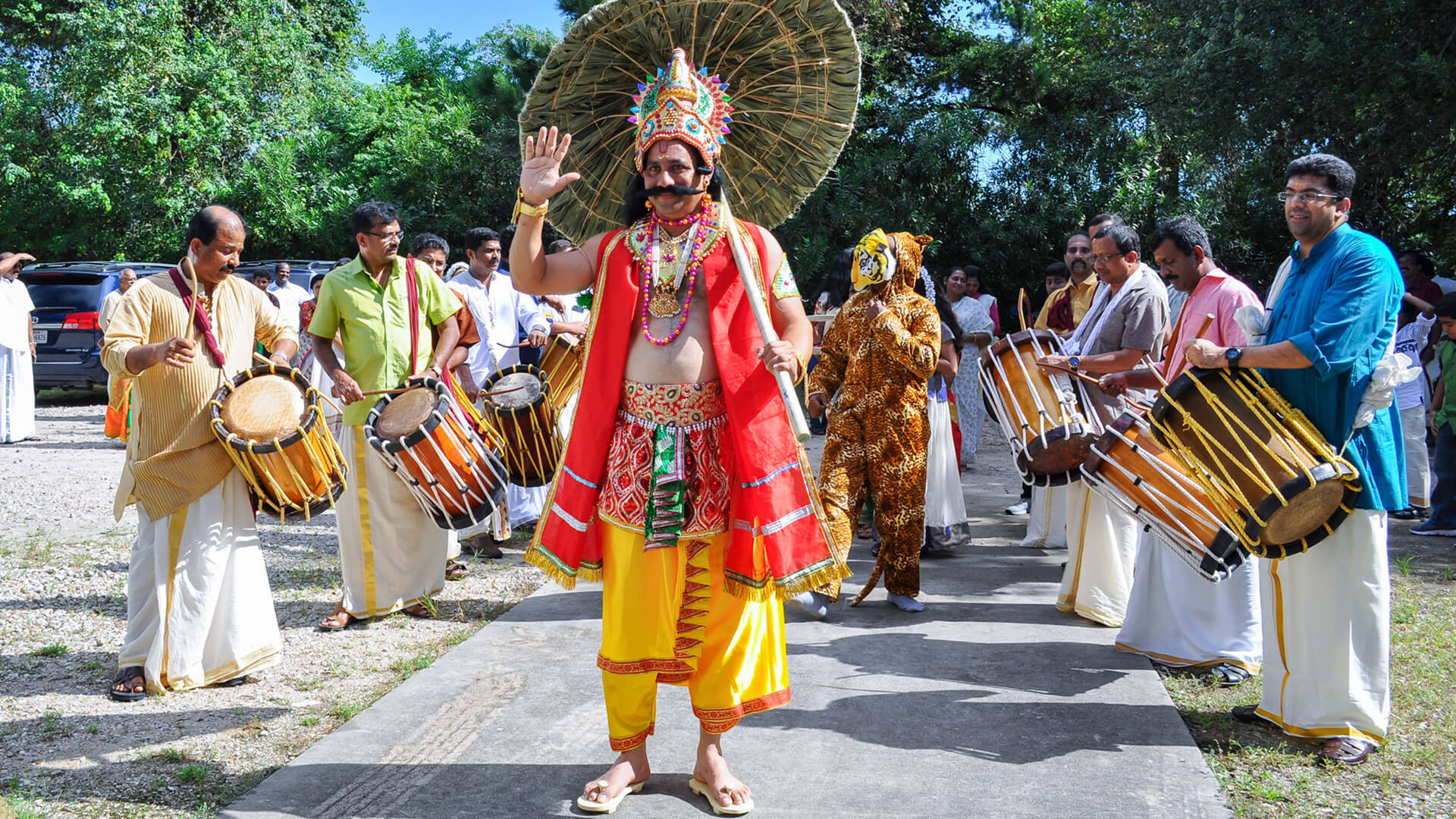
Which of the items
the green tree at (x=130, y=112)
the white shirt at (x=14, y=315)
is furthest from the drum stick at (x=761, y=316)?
the green tree at (x=130, y=112)

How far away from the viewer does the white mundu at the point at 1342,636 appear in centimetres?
389

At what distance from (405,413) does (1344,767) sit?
4.33 meters

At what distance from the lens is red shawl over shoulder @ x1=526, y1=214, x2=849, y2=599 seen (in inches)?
131

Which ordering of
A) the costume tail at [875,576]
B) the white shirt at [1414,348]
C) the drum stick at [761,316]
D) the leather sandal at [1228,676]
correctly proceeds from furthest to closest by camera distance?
the white shirt at [1414,348] < the costume tail at [875,576] < the leather sandal at [1228,676] < the drum stick at [761,316]

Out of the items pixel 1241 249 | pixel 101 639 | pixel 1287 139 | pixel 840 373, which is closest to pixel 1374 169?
pixel 1287 139

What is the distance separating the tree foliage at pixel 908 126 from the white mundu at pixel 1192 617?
7613 millimetres

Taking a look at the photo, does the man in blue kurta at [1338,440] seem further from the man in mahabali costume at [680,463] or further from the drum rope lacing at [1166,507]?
the man in mahabali costume at [680,463]

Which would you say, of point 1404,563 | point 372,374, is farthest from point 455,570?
point 1404,563

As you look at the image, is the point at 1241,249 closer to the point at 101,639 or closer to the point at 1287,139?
the point at 1287,139

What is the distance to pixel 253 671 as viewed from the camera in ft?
15.6

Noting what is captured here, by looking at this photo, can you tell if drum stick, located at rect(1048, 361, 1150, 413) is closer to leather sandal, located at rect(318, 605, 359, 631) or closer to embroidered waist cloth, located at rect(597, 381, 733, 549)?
embroidered waist cloth, located at rect(597, 381, 733, 549)

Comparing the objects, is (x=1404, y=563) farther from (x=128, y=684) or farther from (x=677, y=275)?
(x=128, y=684)

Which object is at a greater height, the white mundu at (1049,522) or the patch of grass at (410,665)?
the white mundu at (1049,522)

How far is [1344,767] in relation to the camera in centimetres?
386
